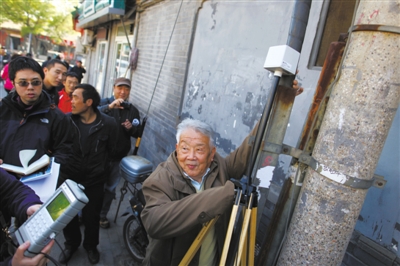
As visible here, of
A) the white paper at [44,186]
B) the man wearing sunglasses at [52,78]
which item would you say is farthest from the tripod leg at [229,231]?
the man wearing sunglasses at [52,78]

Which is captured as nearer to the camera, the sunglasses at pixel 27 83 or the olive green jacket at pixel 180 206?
the olive green jacket at pixel 180 206

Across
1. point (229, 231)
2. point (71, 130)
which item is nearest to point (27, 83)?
point (71, 130)

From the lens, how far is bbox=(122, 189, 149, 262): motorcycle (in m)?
2.88

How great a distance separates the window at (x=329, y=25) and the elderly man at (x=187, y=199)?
1.15m

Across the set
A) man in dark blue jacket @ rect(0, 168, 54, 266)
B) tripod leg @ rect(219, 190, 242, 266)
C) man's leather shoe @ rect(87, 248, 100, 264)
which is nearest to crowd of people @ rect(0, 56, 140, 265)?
man's leather shoe @ rect(87, 248, 100, 264)

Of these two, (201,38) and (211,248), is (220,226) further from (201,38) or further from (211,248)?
(201,38)

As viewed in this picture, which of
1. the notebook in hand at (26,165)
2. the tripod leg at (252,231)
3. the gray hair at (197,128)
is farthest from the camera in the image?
the notebook in hand at (26,165)

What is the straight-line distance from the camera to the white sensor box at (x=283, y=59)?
49.3 inches

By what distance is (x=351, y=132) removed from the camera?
109 cm

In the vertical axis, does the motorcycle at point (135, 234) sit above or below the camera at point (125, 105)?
below

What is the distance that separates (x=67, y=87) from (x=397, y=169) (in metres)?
4.02

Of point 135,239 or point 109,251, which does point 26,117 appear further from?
point 109,251

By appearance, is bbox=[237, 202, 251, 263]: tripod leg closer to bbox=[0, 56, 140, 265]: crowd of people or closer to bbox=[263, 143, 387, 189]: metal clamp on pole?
bbox=[263, 143, 387, 189]: metal clamp on pole

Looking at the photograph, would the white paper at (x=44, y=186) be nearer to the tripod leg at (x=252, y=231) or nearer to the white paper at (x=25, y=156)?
the white paper at (x=25, y=156)
